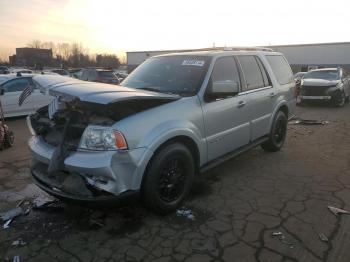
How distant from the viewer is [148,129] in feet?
12.8

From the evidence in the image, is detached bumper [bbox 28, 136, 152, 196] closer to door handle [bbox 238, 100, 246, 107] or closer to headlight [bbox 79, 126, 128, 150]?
headlight [bbox 79, 126, 128, 150]

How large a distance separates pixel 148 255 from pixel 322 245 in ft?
5.68

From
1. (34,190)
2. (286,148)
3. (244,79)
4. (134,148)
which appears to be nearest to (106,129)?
(134,148)

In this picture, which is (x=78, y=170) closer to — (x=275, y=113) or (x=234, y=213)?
(x=234, y=213)

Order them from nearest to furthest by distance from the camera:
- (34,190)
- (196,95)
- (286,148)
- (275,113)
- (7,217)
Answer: (7,217) → (196,95) → (34,190) → (275,113) → (286,148)

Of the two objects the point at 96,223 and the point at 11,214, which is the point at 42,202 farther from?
the point at 96,223

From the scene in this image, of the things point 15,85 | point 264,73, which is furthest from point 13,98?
point 264,73

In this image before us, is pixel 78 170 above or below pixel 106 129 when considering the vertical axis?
below

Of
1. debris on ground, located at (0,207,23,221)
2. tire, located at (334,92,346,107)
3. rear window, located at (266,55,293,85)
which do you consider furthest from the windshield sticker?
tire, located at (334,92,346,107)

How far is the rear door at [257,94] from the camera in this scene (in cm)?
581

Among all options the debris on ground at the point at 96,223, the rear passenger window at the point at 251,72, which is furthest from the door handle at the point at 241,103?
the debris on ground at the point at 96,223

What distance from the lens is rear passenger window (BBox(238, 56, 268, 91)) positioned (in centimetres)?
582

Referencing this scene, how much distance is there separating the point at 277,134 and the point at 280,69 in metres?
1.27

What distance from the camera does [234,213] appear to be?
14.5 feet
